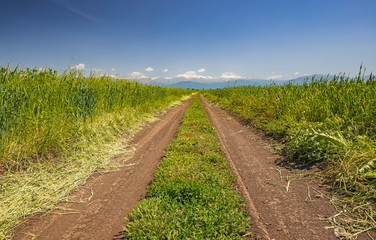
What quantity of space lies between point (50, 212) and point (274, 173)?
437 centimetres

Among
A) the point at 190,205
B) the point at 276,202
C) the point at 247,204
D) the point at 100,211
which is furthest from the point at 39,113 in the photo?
the point at 276,202

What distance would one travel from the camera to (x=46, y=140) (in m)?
4.86

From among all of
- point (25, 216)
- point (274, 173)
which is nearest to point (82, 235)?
point (25, 216)

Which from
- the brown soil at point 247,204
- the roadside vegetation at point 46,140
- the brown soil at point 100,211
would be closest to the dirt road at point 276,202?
the brown soil at point 247,204

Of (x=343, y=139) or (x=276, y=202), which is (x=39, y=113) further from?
(x=343, y=139)

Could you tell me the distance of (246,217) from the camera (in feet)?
9.41

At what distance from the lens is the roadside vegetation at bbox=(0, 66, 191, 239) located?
3.49m

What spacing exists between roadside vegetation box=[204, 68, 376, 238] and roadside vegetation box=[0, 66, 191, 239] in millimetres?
4744

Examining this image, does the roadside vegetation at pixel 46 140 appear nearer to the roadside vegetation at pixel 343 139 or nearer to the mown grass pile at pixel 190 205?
the mown grass pile at pixel 190 205

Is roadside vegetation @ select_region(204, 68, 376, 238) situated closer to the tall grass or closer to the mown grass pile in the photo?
the mown grass pile

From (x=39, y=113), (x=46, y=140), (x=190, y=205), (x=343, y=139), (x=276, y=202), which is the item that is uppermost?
(x=39, y=113)

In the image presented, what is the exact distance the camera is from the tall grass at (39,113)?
170 inches

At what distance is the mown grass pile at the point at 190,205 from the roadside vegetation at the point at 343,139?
1531 millimetres

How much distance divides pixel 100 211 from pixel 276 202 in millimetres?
2914
